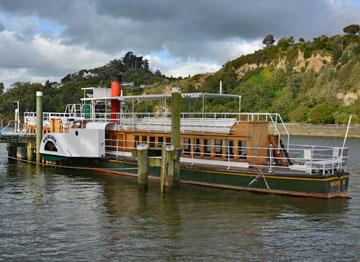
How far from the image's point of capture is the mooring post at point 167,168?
→ 23594 mm

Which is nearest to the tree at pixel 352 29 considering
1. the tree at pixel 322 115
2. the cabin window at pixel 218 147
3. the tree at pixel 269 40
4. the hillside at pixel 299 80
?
the hillside at pixel 299 80

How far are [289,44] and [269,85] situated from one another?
2395 cm

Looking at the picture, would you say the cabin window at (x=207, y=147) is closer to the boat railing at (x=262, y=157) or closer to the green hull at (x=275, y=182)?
the boat railing at (x=262, y=157)

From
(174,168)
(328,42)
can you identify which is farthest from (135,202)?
(328,42)

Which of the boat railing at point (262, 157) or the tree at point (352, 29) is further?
the tree at point (352, 29)

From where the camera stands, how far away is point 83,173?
33.4 metres

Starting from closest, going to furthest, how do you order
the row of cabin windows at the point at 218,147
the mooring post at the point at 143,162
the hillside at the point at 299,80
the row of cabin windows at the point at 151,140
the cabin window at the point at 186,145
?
the mooring post at the point at 143,162 < the row of cabin windows at the point at 218,147 < the cabin window at the point at 186,145 < the row of cabin windows at the point at 151,140 < the hillside at the point at 299,80

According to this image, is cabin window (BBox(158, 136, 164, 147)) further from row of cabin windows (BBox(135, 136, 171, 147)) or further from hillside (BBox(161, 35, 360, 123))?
hillside (BBox(161, 35, 360, 123))

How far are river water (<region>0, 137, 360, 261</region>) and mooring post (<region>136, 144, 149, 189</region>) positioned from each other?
27.6 inches

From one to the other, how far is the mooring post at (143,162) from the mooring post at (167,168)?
4.07ft

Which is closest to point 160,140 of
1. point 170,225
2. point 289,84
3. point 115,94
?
point 115,94

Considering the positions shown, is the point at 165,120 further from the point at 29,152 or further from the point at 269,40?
the point at 269,40

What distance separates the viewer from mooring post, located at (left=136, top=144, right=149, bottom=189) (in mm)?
24453

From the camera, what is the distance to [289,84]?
11356cm
